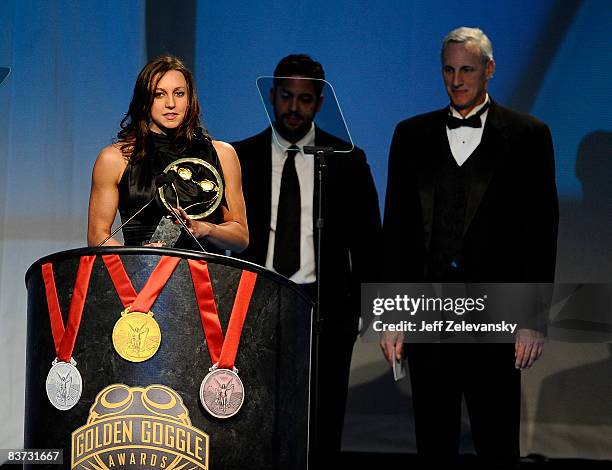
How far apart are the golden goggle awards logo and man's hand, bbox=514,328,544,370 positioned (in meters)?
2.15

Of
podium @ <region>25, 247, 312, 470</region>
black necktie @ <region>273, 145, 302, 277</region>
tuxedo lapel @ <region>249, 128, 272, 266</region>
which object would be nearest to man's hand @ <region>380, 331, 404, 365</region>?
black necktie @ <region>273, 145, 302, 277</region>

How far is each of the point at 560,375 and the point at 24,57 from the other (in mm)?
2834

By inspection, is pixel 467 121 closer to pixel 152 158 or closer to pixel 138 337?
pixel 152 158

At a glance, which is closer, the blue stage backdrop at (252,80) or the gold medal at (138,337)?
the gold medal at (138,337)

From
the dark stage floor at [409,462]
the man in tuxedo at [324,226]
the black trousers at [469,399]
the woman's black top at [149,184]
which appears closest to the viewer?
the woman's black top at [149,184]

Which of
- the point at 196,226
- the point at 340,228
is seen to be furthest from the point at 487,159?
the point at 196,226

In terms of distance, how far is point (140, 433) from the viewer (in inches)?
93.3

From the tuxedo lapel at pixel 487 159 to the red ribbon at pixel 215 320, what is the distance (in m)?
2.01

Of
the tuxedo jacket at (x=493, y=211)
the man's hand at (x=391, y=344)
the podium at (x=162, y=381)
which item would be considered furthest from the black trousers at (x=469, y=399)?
the podium at (x=162, y=381)

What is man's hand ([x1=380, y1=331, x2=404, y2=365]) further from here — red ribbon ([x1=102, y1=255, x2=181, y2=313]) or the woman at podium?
red ribbon ([x1=102, y1=255, x2=181, y2=313])

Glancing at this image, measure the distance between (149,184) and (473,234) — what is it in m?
1.55

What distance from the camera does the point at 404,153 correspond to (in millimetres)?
4461

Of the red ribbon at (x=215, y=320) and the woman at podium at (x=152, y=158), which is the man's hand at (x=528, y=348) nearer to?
the woman at podium at (x=152, y=158)

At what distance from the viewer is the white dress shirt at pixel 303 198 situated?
440 cm
